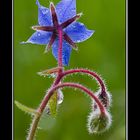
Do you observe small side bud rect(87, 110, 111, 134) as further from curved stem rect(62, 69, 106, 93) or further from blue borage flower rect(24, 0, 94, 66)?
blue borage flower rect(24, 0, 94, 66)

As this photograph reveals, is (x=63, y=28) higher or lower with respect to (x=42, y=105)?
higher

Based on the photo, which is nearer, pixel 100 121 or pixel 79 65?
pixel 100 121

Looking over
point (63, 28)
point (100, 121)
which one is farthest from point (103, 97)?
point (63, 28)

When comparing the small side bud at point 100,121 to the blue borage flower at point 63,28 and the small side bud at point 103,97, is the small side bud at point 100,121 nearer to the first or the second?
the small side bud at point 103,97

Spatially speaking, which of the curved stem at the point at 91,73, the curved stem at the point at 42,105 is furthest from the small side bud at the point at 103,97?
the curved stem at the point at 42,105

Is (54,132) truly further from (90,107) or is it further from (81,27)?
(81,27)

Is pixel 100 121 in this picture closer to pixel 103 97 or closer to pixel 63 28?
pixel 103 97

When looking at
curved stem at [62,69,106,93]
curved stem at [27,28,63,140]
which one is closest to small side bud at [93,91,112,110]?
curved stem at [62,69,106,93]
